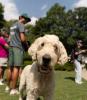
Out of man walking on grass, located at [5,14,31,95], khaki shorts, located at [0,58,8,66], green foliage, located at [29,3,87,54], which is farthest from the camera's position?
green foliage, located at [29,3,87,54]

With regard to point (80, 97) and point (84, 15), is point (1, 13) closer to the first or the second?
point (84, 15)

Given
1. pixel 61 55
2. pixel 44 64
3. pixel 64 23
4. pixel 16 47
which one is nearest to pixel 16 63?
pixel 16 47

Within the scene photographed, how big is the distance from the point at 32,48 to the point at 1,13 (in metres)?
76.5

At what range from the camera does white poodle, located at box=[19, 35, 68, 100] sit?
639cm

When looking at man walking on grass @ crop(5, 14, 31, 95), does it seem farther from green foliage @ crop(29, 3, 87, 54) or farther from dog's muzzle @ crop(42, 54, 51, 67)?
green foliage @ crop(29, 3, 87, 54)

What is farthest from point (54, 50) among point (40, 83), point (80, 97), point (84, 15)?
point (84, 15)

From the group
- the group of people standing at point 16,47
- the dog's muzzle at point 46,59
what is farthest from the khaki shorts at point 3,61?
the dog's muzzle at point 46,59

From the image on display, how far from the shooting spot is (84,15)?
287ft

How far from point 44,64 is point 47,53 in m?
0.19

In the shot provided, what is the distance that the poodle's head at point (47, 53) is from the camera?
250 inches

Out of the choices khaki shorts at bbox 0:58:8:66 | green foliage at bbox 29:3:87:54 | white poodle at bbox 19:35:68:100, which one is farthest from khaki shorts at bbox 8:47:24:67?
green foliage at bbox 29:3:87:54

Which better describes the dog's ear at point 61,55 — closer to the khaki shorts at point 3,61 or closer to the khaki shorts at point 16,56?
the khaki shorts at point 16,56

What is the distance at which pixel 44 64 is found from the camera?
641 centimetres

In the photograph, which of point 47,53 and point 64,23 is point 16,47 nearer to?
point 47,53
